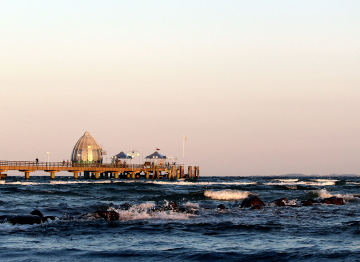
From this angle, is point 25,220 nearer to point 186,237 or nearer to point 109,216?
point 109,216

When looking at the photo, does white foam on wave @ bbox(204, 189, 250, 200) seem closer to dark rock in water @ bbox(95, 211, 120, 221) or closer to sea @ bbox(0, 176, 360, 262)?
sea @ bbox(0, 176, 360, 262)

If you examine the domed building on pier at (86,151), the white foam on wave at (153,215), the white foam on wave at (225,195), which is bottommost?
the white foam on wave at (225,195)

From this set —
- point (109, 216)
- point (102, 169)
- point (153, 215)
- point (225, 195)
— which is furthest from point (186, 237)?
point (102, 169)

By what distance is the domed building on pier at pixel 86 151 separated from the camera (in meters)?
93.9

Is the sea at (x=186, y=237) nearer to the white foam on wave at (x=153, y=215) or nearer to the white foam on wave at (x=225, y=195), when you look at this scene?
the white foam on wave at (x=153, y=215)

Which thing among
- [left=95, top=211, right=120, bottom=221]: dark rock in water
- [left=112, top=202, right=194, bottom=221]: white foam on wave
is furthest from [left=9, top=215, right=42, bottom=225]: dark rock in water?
[left=112, top=202, right=194, bottom=221]: white foam on wave

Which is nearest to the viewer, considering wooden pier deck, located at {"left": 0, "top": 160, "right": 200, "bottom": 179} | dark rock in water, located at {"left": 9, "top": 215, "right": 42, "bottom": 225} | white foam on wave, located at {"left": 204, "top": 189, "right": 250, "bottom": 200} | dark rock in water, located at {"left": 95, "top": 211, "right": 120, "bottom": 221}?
dark rock in water, located at {"left": 9, "top": 215, "right": 42, "bottom": 225}

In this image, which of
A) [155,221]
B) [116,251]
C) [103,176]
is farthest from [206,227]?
[103,176]

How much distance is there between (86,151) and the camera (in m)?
94.1

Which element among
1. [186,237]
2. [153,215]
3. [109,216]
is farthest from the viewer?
[153,215]

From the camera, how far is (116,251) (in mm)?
12531

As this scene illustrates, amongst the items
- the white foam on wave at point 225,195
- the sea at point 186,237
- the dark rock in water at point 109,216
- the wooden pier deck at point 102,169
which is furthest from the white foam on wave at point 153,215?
the wooden pier deck at point 102,169

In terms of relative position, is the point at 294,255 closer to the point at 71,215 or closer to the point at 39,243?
the point at 39,243

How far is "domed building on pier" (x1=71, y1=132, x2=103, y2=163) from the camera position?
9388cm
